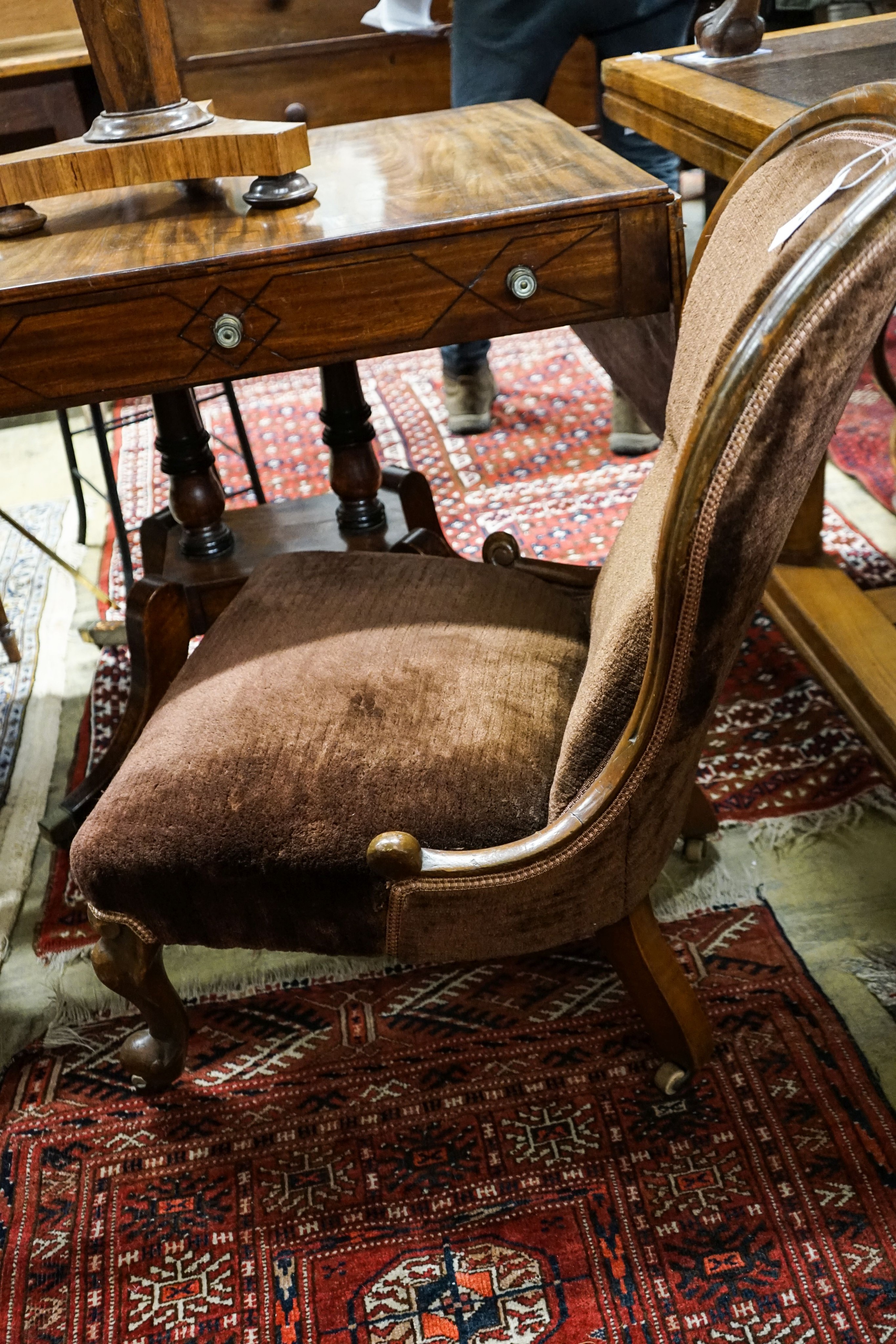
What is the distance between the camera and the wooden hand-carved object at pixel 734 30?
1760mm

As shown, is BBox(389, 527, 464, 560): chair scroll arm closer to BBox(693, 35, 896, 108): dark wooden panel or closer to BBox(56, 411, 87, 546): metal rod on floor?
BBox(693, 35, 896, 108): dark wooden panel

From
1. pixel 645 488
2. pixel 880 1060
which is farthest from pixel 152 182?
pixel 880 1060

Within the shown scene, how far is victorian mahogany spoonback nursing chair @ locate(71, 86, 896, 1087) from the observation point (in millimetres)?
809

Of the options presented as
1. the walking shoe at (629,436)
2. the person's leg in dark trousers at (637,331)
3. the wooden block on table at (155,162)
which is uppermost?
the wooden block on table at (155,162)

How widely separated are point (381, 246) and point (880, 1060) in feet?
3.73

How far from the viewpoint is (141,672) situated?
5.76 feet

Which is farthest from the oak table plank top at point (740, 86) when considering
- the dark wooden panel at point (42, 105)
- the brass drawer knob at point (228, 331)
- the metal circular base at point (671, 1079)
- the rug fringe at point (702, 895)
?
the dark wooden panel at point (42, 105)

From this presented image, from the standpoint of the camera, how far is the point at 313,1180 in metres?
1.30

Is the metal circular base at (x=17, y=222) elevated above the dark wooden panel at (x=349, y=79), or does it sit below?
above

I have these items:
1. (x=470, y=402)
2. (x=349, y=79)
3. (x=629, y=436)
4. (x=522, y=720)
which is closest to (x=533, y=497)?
(x=629, y=436)

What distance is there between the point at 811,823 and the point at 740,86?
3.48 feet

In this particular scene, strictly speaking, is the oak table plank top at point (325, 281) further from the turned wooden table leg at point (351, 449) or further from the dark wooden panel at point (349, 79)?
the dark wooden panel at point (349, 79)

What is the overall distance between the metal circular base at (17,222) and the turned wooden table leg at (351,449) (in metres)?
0.56

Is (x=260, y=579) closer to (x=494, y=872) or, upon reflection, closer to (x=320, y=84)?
(x=494, y=872)
